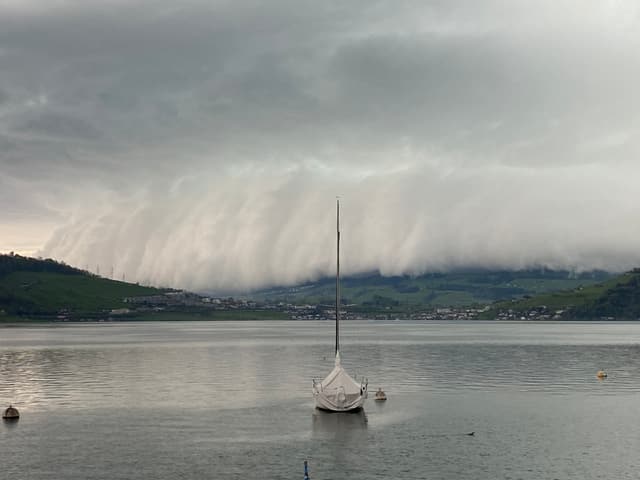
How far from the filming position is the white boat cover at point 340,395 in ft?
347

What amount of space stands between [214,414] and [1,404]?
1488 inches

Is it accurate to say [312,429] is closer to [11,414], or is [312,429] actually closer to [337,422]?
[337,422]

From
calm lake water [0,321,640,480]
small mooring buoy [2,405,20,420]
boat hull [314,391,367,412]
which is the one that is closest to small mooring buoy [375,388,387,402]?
calm lake water [0,321,640,480]

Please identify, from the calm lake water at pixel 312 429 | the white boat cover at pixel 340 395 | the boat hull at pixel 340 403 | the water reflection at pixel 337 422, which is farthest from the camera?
the white boat cover at pixel 340 395

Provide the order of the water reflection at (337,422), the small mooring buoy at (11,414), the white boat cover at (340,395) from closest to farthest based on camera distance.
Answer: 1. the water reflection at (337,422)
2. the small mooring buoy at (11,414)
3. the white boat cover at (340,395)

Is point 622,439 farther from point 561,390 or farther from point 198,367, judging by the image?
point 198,367

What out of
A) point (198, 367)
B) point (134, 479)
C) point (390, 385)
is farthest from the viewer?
point (198, 367)

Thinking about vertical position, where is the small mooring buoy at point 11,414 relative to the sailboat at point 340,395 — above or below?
below

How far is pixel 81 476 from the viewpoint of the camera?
226ft

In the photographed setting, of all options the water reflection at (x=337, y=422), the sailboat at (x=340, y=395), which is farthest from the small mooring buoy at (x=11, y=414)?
the sailboat at (x=340, y=395)

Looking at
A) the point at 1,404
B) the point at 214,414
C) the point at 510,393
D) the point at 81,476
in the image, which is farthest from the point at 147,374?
the point at 81,476

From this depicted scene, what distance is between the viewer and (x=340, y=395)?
105625 mm

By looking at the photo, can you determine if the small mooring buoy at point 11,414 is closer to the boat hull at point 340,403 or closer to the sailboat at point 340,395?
the sailboat at point 340,395

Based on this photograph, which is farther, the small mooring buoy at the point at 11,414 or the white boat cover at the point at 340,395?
the white boat cover at the point at 340,395
